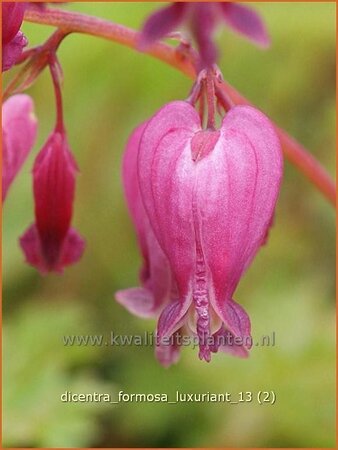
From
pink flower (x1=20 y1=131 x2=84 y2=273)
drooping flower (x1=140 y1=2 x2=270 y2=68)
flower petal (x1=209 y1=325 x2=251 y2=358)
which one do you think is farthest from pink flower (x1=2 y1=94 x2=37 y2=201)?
drooping flower (x1=140 y1=2 x2=270 y2=68)

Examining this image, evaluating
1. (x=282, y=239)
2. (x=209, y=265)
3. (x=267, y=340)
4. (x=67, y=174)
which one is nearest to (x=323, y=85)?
(x=282, y=239)

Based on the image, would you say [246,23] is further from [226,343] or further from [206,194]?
[226,343]

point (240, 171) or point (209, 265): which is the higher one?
point (240, 171)

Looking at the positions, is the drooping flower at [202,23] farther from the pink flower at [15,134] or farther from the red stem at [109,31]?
the pink flower at [15,134]

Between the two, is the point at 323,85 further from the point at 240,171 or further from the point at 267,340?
the point at 240,171

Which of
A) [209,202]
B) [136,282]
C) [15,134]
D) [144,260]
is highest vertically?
[136,282]

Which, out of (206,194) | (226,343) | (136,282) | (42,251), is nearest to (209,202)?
(206,194)

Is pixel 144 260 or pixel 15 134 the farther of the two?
pixel 15 134
